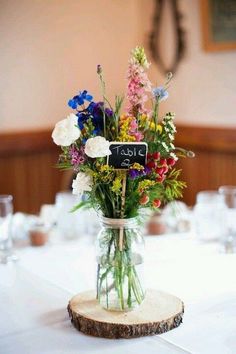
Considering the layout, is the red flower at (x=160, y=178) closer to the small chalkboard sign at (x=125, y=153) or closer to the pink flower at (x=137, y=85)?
the small chalkboard sign at (x=125, y=153)

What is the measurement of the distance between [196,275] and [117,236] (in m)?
0.44

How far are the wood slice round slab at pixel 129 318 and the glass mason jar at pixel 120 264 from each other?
3cm

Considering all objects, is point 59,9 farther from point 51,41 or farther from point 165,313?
point 165,313

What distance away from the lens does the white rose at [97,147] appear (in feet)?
4.54

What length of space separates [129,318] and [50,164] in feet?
8.46

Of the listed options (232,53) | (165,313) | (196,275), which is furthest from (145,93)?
(232,53)

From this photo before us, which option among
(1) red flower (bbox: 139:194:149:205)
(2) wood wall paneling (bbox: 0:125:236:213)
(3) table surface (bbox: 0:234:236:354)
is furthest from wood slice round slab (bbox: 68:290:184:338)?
(2) wood wall paneling (bbox: 0:125:236:213)

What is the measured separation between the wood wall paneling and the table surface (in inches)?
55.5

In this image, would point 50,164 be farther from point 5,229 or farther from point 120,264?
point 120,264

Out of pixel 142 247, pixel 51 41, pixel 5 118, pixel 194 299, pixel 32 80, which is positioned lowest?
pixel 194 299

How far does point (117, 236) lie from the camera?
1.48 metres

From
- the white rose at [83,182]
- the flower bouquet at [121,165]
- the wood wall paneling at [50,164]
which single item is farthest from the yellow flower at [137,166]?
the wood wall paneling at [50,164]

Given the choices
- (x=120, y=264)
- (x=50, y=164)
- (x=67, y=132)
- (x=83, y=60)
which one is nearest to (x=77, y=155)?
(x=67, y=132)

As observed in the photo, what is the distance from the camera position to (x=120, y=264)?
1.48 meters
